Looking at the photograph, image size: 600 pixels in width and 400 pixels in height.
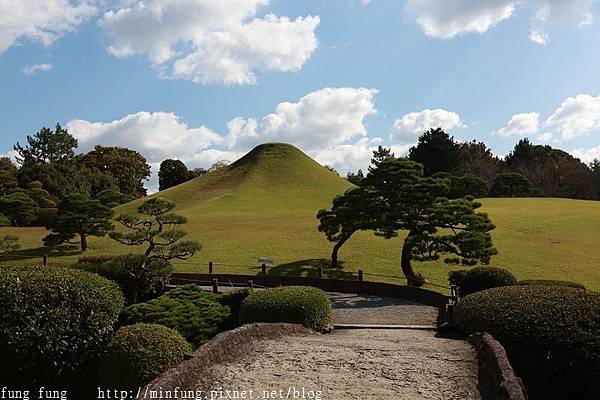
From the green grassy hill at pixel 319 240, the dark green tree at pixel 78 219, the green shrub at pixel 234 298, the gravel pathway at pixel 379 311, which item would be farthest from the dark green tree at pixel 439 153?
the green shrub at pixel 234 298

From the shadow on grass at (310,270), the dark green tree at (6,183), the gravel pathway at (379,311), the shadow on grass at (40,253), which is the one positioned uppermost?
the dark green tree at (6,183)

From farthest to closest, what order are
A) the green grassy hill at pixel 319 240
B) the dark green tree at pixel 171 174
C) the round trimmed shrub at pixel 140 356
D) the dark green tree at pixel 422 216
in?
1. the dark green tree at pixel 171 174
2. the green grassy hill at pixel 319 240
3. the dark green tree at pixel 422 216
4. the round trimmed shrub at pixel 140 356

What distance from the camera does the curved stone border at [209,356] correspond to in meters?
5.86

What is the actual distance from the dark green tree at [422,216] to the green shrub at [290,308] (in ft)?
29.2

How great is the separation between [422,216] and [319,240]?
1276 centimetres

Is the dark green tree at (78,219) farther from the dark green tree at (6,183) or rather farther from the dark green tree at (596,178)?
the dark green tree at (596,178)

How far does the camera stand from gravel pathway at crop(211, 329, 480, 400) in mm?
5918

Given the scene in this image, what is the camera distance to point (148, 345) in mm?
7457

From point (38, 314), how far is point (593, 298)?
8.50 m

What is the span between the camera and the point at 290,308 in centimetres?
1097

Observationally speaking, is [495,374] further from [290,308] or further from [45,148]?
[45,148]

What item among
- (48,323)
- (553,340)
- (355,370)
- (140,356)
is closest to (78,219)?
(48,323)

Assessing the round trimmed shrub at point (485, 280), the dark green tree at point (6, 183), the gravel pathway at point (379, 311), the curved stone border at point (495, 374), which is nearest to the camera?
the curved stone border at point (495, 374)

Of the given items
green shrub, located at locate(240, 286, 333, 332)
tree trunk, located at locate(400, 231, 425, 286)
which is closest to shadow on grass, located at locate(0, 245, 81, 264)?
tree trunk, located at locate(400, 231, 425, 286)
